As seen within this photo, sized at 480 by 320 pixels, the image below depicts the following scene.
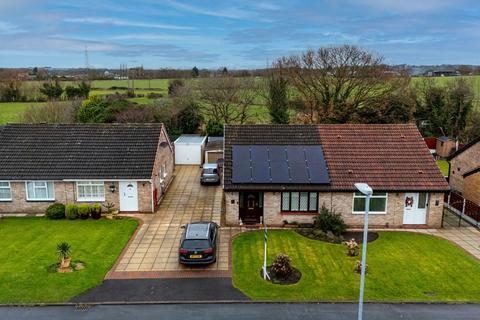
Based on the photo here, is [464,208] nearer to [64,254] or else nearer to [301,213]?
[301,213]

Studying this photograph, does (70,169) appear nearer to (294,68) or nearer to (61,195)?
(61,195)

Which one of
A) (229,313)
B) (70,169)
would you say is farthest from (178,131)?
(229,313)

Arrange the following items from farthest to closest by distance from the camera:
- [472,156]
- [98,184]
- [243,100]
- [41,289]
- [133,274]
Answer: [243,100], [472,156], [98,184], [133,274], [41,289]

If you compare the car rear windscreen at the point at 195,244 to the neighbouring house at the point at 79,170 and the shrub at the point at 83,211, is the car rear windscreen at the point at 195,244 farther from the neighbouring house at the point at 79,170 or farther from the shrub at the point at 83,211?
the shrub at the point at 83,211

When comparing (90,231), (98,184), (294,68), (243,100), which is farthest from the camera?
(243,100)

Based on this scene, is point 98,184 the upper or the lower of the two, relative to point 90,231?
upper

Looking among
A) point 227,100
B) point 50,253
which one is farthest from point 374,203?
point 227,100
